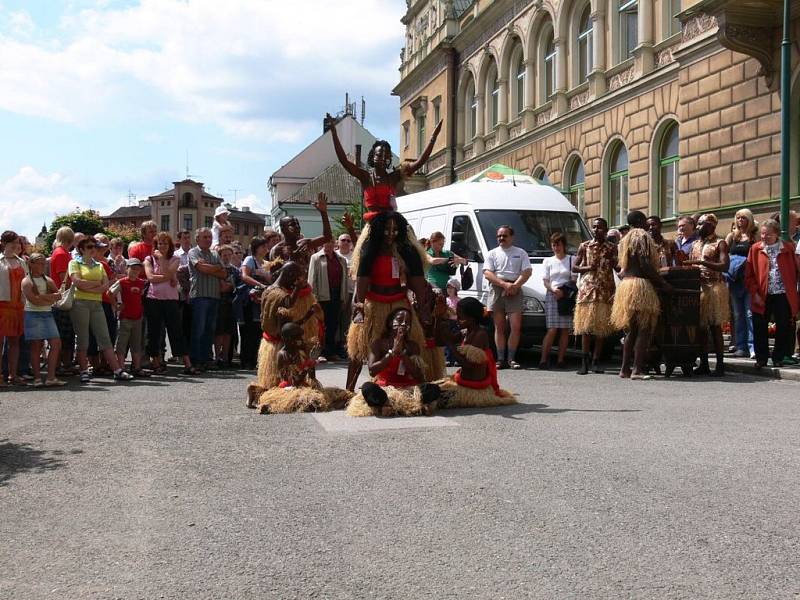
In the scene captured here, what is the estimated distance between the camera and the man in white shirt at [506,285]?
39.9 feet

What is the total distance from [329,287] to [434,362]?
5360 mm

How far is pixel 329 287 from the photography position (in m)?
13.3

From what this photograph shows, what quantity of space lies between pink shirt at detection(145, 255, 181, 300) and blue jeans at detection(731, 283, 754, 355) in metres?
7.54

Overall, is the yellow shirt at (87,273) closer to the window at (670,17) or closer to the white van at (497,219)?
the white van at (497,219)

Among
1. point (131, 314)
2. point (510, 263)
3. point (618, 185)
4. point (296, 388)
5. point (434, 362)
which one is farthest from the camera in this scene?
point (618, 185)

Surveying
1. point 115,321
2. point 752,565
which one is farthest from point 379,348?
point 115,321

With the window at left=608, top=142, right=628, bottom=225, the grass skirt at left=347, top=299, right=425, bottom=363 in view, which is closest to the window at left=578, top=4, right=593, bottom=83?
the window at left=608, top=142, right=628, bottom=225

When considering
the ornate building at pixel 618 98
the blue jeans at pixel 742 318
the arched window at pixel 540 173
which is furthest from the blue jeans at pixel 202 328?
the arched window at pixel 540 173

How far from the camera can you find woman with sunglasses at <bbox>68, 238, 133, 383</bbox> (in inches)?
428

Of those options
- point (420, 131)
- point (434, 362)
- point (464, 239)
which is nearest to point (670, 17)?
point (464, 239)

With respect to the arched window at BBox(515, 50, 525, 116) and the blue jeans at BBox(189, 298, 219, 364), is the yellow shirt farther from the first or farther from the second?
the arched window at BBox(515, 50, 525, 116)

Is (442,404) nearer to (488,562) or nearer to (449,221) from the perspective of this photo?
(488,562)

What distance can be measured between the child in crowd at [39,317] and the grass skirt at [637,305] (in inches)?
253

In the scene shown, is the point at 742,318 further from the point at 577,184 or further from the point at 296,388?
the point at 577,184
